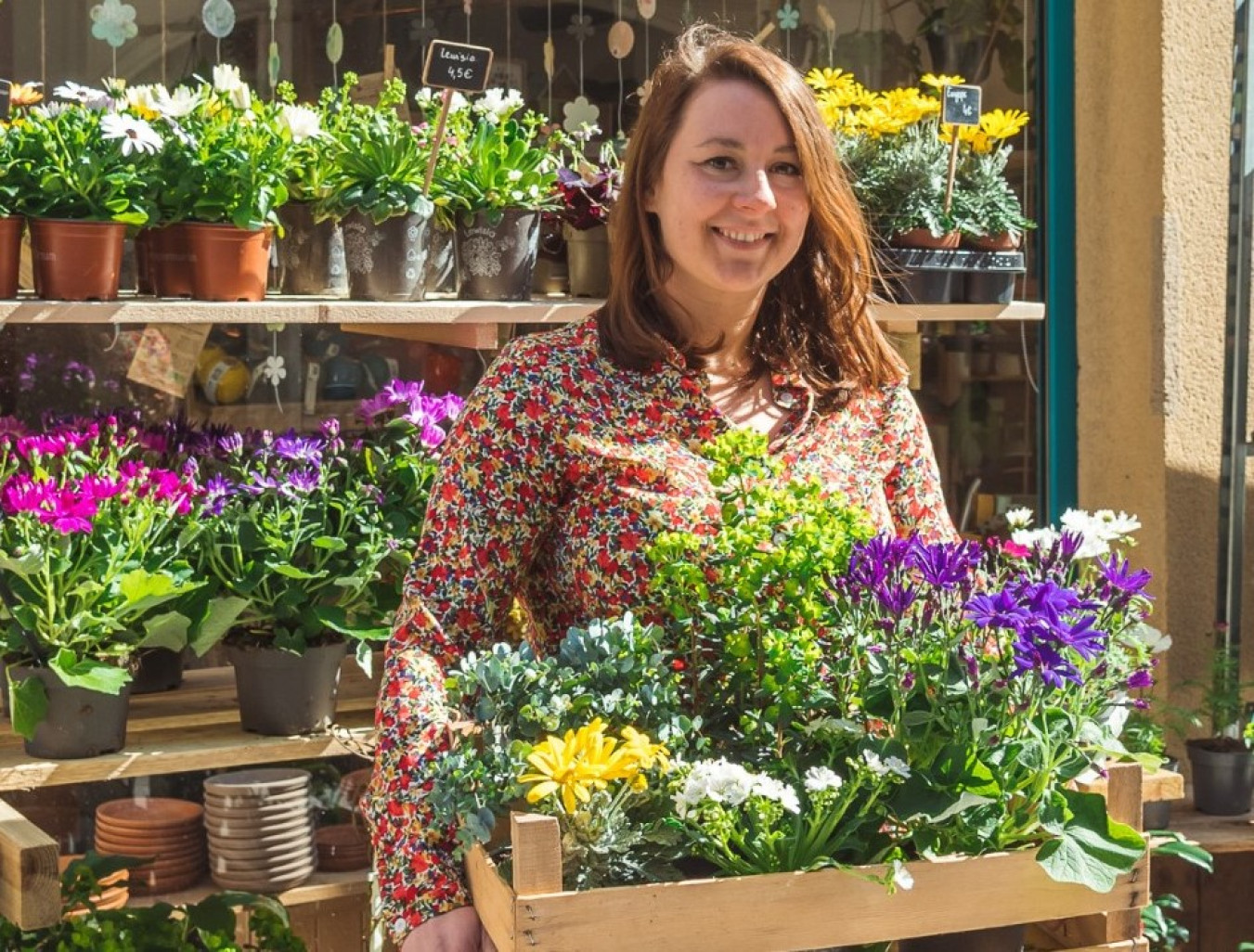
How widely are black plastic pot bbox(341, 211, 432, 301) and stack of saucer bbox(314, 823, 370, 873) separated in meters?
0.89

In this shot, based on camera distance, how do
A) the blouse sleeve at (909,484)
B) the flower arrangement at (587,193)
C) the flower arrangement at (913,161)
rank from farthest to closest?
the flower arrangement at (913,161) → the flower arrangement at (587,193) → the blouse sleeve at (909,484)

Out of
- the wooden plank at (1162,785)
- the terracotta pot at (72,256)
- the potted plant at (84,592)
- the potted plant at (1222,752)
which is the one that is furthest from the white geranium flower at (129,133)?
the potted plant at (1222,752)

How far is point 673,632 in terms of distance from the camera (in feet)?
5.49

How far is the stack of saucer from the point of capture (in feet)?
8.92

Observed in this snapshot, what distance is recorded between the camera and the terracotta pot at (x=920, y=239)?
287 centimetres

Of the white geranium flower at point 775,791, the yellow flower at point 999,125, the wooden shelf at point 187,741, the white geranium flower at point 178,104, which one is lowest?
the wooden shelf at point 187,741

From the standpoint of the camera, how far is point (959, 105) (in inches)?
107

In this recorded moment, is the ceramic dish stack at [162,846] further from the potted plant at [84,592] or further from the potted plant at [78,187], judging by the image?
the potted plant at [78,187]

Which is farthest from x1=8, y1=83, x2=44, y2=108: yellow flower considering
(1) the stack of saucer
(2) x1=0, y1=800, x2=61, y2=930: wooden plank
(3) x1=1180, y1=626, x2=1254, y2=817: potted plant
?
(3) x1=1180, y1=626, x2=1254, y2=817: potted plant

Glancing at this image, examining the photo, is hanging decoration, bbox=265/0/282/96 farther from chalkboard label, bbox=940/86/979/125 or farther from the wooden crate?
the wooden crate

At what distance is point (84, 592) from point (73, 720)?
7.4 inches

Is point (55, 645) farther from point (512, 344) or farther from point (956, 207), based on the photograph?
point (956, 207)

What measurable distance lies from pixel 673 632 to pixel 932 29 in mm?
2206

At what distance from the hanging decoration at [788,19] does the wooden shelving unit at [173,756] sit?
158 cm
